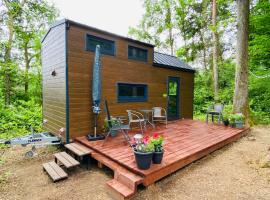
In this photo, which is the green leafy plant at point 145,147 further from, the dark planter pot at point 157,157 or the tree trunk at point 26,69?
the tree trunk at point 26,69

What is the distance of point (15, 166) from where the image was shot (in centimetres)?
402

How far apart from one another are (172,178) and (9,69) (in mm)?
9715

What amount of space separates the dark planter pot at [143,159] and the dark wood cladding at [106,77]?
238cm

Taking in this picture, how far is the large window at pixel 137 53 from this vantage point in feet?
19.3

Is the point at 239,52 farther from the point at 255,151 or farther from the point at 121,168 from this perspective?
the point at 121,168

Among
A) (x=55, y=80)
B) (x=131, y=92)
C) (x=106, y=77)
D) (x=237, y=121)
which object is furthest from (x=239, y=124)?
(x=55, y=80)

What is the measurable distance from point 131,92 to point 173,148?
8.67 ft

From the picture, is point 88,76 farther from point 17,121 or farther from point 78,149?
→ point 17,121

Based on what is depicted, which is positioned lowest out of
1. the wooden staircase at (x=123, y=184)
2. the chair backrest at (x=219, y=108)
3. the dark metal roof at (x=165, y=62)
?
the wooden staircase at (x=123, y=184)

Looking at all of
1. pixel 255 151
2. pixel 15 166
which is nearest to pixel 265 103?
pixel 255 151

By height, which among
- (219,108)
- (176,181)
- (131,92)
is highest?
(131,92)

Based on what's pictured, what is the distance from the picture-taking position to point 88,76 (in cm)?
484

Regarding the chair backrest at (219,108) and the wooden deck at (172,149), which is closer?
the wooden deck at (172,149)

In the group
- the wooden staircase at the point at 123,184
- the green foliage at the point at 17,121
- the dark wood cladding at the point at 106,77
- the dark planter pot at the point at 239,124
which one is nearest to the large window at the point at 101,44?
the dark wood cladding at the point at 106,77
